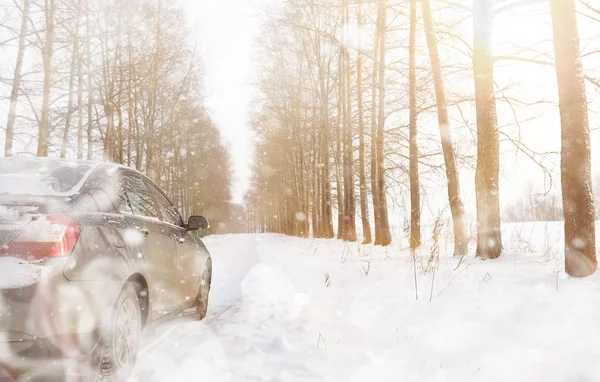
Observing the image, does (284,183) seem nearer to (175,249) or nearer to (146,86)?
A: (146,86)

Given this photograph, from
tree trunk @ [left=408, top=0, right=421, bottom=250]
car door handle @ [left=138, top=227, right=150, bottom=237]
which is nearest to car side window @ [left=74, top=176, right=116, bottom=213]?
car door handle @ [left=138, top=227, right=150, bottom=237]

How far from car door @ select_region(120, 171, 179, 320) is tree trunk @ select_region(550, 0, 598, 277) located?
4.71 metres

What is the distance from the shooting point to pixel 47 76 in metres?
15.6

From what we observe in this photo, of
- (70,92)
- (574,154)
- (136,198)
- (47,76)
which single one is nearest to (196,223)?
(136,198)

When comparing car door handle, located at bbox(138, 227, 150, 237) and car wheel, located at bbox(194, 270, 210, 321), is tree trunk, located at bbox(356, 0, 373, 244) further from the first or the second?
car door handle, located at bbox(138, 227, 150, 237)

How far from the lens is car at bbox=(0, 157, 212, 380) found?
8.44 ft

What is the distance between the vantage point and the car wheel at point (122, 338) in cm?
306

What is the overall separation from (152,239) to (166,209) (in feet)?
4.02

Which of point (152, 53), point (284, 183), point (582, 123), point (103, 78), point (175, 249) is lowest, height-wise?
point (175, 249)

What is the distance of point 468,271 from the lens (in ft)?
21.7

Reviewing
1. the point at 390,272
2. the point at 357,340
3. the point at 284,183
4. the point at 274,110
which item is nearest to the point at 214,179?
the point at 284,183

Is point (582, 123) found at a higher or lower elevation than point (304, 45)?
lower

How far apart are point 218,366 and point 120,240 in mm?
1359

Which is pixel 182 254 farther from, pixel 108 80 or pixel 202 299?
pixel 108 80
